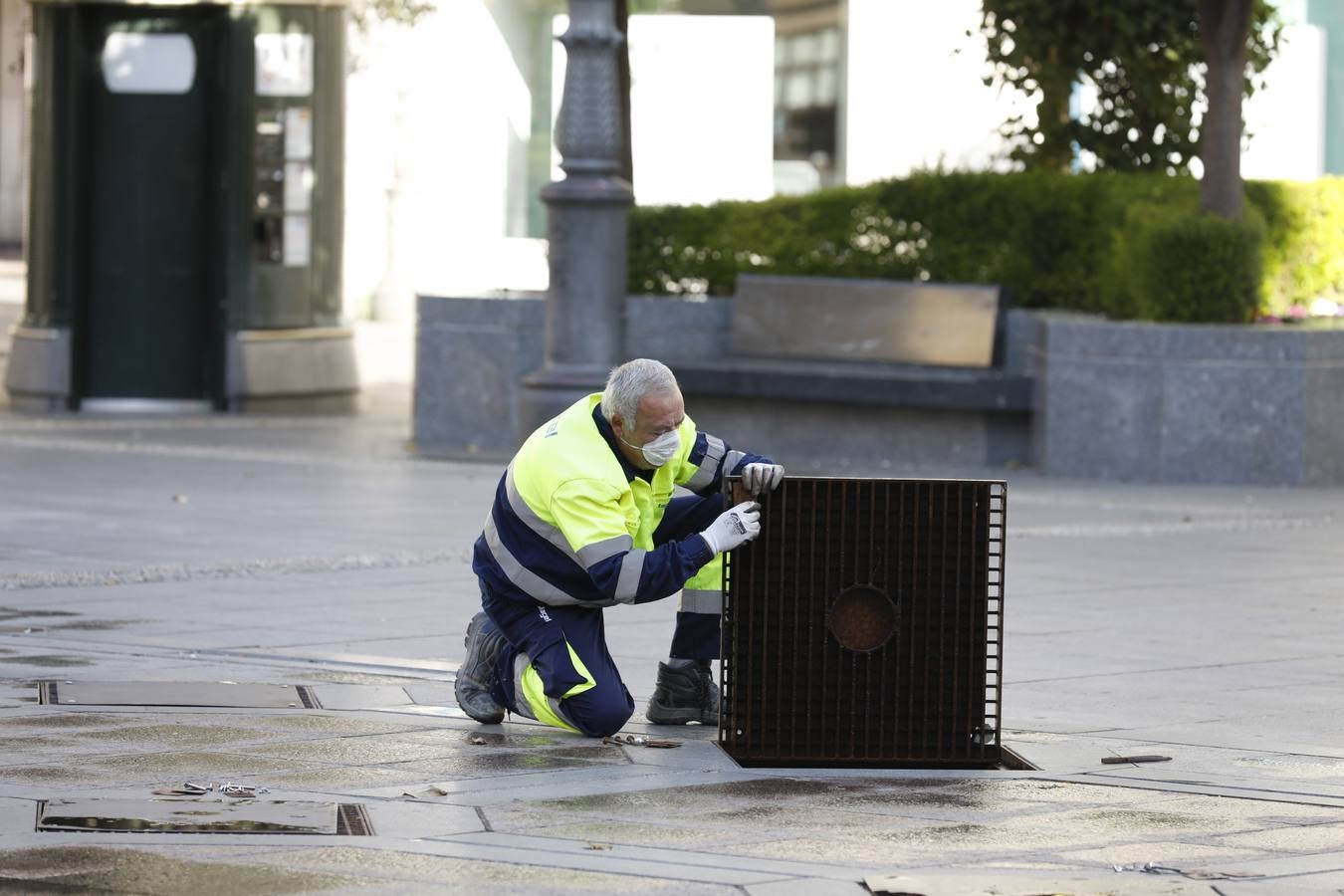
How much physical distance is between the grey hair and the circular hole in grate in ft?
2.23

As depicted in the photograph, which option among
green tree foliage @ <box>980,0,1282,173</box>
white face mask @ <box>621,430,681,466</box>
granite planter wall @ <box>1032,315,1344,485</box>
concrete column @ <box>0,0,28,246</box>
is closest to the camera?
white face mask @ <box>621,430,681,466</box>

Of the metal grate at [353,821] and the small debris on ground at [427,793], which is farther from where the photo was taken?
the small debris on ground at [427,793]

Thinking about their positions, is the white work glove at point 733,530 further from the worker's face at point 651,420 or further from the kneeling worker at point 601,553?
the worker's face at point 651,420

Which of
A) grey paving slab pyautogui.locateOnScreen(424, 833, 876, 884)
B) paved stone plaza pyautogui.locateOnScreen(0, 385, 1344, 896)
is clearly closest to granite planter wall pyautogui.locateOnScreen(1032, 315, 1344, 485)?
paved stone plaza pyautogui.locateOnScreen(0, 385, 1344, 896)

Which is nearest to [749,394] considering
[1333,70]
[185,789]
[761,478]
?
[761,478]

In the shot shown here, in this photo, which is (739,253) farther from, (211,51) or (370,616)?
(370,616)

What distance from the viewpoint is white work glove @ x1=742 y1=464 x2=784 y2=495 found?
6.03m

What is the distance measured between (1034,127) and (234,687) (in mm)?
10167

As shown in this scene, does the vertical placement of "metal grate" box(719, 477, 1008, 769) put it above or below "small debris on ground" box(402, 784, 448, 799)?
above

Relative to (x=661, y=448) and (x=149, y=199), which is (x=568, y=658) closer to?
(x=661, y=448)

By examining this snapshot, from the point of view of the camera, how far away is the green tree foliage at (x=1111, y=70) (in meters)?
15.2

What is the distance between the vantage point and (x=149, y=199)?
1627 centimetres

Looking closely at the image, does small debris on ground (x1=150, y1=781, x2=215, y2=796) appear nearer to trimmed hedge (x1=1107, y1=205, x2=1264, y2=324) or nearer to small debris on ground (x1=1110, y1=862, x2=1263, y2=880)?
small debris on ground (x1=1110, y1=862, x2=1263, y2=880)

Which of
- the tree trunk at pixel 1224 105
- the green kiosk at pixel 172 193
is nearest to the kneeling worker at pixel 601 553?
the tree trunk at pixel 1224 105
